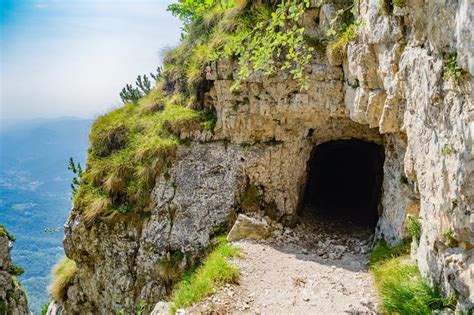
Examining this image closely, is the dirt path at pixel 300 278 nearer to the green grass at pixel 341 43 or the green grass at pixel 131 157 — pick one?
the green grass at pixel 131 157

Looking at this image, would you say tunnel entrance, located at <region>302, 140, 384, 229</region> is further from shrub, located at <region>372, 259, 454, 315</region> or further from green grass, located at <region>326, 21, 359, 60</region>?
shrub, located at <region>372, 259, 454, 315</region>

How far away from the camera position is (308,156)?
12.0 m

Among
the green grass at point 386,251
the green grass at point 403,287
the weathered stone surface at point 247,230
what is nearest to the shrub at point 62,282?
the weathered stone surface at point 247,230

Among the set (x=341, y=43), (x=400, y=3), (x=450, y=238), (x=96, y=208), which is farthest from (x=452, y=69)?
(x=96, y=208)

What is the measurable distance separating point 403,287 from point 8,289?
57.7ft

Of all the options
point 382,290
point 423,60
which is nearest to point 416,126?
point 423,60

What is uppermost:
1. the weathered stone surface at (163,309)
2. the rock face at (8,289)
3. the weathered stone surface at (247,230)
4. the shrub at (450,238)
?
the shrub at (450,238)

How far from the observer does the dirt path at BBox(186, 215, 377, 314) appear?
7.00 m

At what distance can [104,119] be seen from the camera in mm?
13234

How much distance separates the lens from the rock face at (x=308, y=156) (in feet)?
17.0

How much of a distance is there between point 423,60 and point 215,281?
18.8 feet

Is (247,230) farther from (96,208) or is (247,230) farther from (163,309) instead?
(96,208)

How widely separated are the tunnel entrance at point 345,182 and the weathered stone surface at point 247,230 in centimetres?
322

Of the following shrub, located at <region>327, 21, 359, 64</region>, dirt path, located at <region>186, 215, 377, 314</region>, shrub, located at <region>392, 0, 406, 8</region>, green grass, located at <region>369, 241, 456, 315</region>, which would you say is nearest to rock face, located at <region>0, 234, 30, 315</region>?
dirt path, located at <region>186, 215, 377, 314</region>
